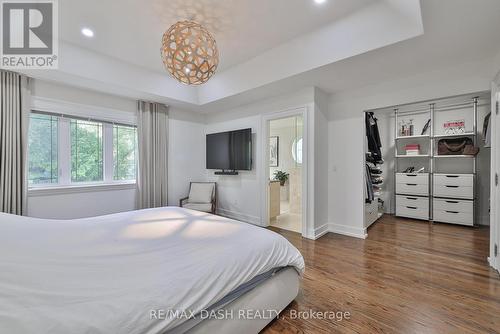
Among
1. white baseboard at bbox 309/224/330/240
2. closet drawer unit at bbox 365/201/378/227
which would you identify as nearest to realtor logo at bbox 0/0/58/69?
white baseboard at bbox 309/224/330/240

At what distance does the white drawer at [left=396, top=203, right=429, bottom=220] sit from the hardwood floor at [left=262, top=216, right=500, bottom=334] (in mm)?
951

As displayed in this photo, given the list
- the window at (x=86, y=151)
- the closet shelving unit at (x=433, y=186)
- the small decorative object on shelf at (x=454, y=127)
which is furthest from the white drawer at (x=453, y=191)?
the window at (x=86, y=151)

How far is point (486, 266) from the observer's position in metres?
2.27

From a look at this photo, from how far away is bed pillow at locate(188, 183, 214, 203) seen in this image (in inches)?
159

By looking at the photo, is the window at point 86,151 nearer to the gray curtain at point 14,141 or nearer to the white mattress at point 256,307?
the gray curtain at point 14,141

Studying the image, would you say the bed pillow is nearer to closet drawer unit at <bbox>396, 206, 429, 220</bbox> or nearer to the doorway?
the doorway

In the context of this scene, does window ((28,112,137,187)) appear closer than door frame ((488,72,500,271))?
No

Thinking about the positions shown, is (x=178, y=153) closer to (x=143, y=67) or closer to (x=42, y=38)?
(x=143, y=67)

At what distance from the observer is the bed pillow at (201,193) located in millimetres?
4047

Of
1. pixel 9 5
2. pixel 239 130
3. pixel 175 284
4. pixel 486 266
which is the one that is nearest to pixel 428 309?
pixel 486 266

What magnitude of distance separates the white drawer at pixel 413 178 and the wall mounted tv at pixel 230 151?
126 inches

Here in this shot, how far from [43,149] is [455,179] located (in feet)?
22.1

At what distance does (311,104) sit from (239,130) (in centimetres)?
139

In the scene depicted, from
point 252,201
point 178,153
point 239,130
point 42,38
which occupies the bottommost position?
point 252,201
